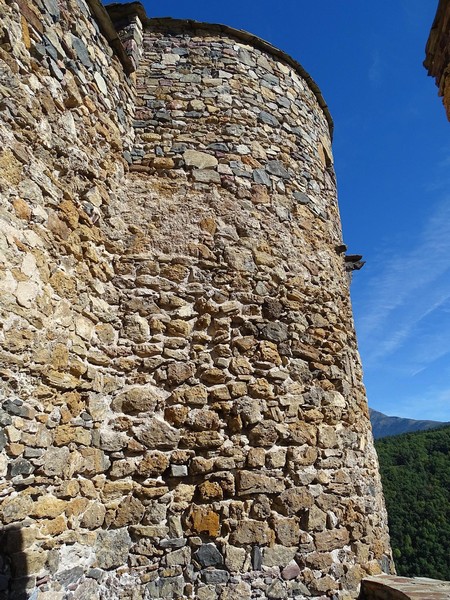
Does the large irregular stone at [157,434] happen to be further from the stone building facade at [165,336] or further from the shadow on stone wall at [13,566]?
the shadow on stone wall at [13,566]

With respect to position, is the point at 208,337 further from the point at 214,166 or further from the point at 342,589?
the point at 342,589

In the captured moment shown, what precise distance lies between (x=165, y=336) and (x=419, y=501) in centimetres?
2223

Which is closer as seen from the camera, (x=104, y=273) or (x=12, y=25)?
(x=12, y=25)

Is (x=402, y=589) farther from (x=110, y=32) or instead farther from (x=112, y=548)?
(x=110, y=32)

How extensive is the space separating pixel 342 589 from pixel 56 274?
2828 millimetres

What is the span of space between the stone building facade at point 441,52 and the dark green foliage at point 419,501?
1932 cm

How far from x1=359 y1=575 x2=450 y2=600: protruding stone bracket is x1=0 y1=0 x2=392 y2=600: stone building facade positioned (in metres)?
0.11

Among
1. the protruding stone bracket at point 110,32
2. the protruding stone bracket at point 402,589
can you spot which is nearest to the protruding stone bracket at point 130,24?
the protruding stone bracket at point 110,32

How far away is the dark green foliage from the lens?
57.6 feet

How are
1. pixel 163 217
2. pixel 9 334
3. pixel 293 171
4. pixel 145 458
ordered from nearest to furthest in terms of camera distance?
pixel 9 334 → pixel 145 458 → pixel 163 217 → pixel 293 171

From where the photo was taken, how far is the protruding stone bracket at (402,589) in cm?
271

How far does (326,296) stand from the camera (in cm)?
395

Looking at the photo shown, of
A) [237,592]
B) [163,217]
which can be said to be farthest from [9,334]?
[237,592]

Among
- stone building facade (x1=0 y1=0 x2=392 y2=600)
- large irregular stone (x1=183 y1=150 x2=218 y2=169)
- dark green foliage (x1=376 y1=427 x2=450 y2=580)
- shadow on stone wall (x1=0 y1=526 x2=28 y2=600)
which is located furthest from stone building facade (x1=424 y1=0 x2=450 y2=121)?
dark green foliage (x1=376 y1=427 x2=450 y2=580)
